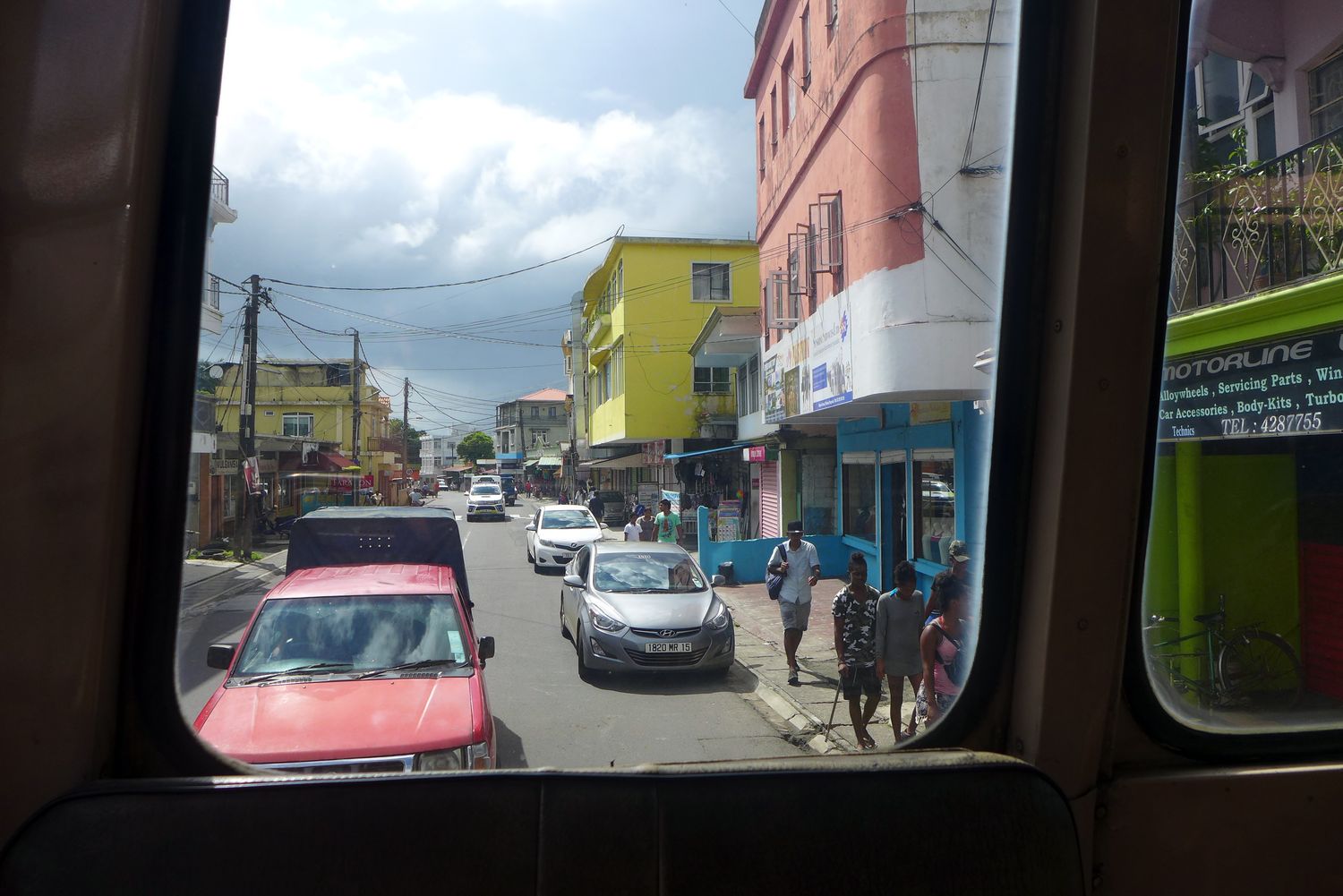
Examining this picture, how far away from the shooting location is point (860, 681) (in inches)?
73.1

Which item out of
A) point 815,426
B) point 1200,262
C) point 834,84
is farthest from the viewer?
point 815,426

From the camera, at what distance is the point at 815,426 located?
2307 millimetres

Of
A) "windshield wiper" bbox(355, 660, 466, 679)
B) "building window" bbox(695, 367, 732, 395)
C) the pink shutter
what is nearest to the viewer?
"windshield wiper" bbox(355, 660, 466, 679)

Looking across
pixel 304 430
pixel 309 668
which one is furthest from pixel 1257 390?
pixel 309 668

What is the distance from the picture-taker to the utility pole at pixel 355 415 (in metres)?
1.84

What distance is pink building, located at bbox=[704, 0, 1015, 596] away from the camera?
167 centimetres

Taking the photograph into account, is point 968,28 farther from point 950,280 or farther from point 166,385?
point 166,385

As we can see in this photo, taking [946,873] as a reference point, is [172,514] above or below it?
above

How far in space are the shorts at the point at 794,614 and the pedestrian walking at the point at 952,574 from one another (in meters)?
0.51

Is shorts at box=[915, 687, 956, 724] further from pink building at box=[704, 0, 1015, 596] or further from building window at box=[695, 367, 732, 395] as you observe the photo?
building window at box=[695, 367, 732, 395]

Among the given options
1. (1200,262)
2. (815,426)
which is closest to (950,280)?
(1200,262)

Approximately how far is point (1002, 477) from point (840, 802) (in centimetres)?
68

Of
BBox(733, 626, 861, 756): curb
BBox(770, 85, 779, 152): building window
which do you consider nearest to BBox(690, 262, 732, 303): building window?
BBox(770, 85, 779, 152): building window

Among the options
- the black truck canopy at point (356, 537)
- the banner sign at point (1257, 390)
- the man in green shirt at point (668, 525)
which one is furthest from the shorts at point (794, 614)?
the man in green shirt at point (668, 525)
